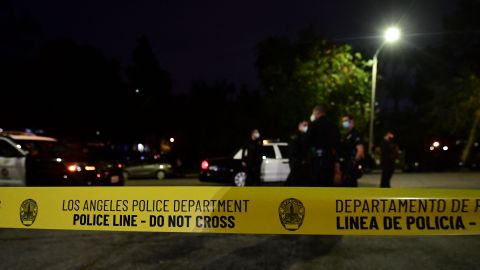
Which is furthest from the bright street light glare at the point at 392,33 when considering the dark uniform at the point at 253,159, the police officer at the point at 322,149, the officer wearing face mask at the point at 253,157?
the police officer at the point at 322,149

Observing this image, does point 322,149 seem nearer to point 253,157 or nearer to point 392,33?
point 253,157

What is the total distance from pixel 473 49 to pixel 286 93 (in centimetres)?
1428

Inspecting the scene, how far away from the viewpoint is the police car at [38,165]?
1214 centimetres

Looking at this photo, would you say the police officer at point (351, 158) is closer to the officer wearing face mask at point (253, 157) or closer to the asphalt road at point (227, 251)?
the asphalt road at point (227, 251)

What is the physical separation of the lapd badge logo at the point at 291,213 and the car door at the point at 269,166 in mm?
10507

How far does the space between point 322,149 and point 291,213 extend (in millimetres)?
2163

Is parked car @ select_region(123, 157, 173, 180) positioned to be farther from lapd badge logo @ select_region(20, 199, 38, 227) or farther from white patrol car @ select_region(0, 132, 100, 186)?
lapd badge logo @ select_region(20, 199, 38, 227)

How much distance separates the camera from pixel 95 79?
130 ft

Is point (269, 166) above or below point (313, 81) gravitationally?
below

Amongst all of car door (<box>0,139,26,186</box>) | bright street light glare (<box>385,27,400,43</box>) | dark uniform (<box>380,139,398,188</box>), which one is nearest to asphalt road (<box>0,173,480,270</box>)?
car door (<box>0,139,26,186</box>)

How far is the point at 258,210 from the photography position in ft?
17.2

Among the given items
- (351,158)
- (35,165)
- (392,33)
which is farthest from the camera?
(392,33)

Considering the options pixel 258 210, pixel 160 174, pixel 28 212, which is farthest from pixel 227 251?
pixel 160 174

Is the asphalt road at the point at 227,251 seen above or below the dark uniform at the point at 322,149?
below
